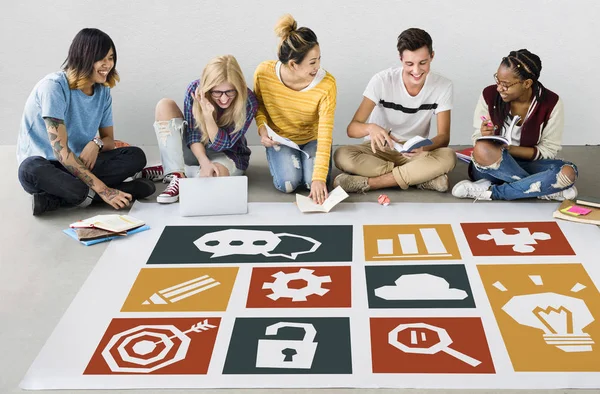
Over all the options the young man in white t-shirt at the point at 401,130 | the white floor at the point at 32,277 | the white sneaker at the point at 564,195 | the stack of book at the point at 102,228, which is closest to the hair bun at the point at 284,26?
the young man in white t-shirt at the point at 401,130

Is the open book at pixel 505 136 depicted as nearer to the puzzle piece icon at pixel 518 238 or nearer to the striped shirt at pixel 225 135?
the puzzle piece icon at pixel 518 238

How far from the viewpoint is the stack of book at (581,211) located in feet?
9.74

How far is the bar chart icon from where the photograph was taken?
2689mm

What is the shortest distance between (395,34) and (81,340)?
2478mm

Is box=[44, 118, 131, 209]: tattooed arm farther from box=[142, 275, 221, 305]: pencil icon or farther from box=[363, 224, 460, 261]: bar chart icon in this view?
box=[363, 224, 460, 261]: bar chart icon

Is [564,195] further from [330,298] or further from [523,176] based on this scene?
[330,298]

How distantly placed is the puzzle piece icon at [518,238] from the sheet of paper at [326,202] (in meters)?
0.62

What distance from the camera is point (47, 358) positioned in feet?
6.88

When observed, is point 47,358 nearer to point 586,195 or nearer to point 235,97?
point 235,97

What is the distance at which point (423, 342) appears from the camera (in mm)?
2107

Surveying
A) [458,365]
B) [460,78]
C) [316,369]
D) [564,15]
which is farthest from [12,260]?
[564,15]

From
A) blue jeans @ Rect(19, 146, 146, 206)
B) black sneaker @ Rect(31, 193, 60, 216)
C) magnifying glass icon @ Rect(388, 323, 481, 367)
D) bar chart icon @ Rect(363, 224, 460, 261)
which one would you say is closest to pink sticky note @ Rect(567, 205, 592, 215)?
bar chart icon @ Rect(363, 224, 460, 261)

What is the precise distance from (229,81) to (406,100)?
0.84m

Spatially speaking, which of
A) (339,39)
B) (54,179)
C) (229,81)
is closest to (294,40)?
(229,81)
